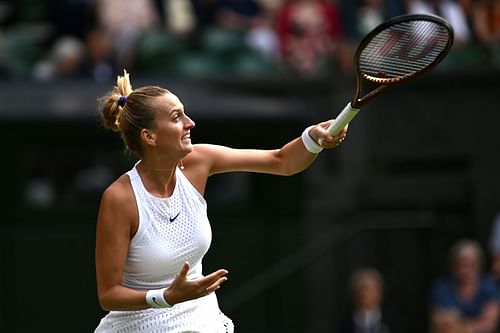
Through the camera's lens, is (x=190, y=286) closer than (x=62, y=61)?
Yes

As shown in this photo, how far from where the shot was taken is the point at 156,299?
5277 millimetres

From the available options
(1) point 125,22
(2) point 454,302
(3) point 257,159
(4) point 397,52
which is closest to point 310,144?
(3) point 257,159

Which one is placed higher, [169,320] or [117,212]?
[117,212]

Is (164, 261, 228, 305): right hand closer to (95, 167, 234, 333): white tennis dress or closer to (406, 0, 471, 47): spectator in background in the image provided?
(95, 167, 234, 333): white tennis dress

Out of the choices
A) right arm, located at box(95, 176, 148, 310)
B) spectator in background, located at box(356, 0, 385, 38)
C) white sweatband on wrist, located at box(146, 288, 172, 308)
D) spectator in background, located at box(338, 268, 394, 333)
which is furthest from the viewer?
spectator in background, located at box(356, 0, 385, 38)

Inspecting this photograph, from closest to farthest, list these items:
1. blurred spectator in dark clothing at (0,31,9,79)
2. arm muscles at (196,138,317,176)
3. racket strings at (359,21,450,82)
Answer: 1. arm muscles at (196,138,317,176)
2. racket strings at (359,21,450,82)
3. blurred spectator in dark clothing at (0,31,9,79)

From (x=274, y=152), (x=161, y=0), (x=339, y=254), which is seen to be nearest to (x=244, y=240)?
(x=339, y=254)

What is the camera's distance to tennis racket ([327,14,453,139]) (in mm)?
5738

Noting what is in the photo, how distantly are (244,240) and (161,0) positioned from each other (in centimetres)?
226

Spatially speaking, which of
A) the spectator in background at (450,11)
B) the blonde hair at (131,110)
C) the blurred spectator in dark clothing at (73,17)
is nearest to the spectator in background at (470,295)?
the spectator in background at (450,11)

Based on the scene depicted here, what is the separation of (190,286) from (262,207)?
6.12 metres

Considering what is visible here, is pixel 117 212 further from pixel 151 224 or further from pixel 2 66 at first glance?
pixel 2 66

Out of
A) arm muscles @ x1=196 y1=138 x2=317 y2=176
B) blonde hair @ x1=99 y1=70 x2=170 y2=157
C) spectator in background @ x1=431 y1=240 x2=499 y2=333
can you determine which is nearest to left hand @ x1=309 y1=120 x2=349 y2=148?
arm muscles @ x1=196 y1=138 x2=317 y2=176

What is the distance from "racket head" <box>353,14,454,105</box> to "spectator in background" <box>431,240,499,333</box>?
14.4ft
